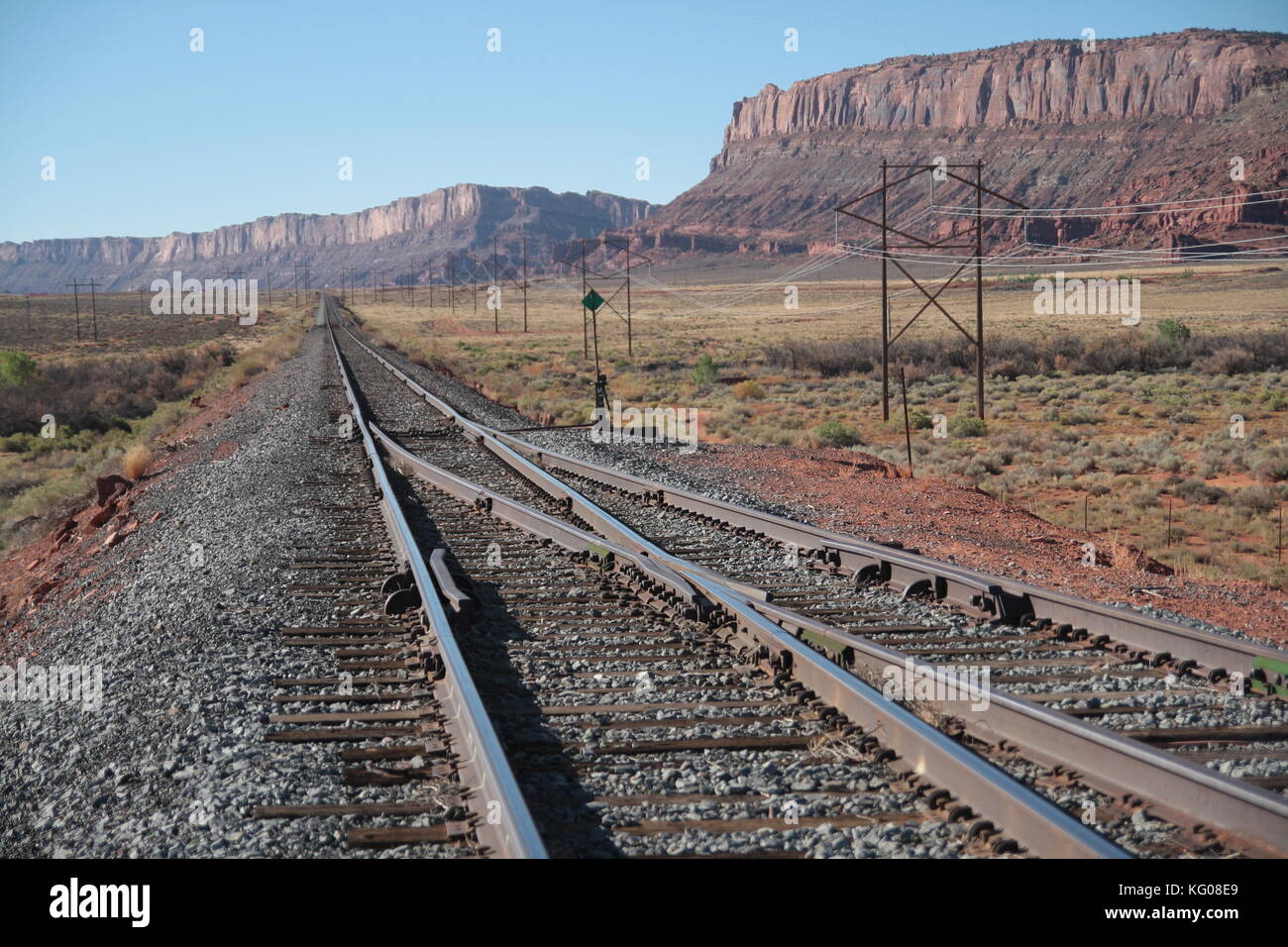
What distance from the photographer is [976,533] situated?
448 inches

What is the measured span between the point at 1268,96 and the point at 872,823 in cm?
20980

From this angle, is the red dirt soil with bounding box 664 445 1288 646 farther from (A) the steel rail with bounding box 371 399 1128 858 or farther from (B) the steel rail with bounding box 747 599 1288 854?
(B) the steel rail with bounding box 747 599 1288 854

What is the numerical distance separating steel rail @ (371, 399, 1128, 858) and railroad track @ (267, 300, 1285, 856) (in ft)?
0.04

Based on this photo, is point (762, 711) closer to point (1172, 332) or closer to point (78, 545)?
point (78, 545)

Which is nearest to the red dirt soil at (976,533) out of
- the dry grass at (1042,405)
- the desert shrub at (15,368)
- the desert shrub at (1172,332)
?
the dry grass at (1042,405)

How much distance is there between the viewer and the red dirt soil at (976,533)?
8.44 meters

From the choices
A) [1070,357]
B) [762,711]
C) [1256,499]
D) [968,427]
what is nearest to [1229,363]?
[1070,357]

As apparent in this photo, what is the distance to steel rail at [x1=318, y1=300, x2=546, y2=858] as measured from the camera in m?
3.89

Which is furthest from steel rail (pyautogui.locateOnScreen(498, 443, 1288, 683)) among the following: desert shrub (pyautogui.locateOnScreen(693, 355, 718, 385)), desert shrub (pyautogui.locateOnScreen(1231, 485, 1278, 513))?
desert shrub (pyautogui.locateOnScreen(693, 355, 718, 385))

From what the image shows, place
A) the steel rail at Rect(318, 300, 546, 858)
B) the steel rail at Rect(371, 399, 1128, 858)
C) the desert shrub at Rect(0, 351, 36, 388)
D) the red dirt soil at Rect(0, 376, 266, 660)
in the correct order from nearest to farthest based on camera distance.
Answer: the steel rail at Rect(371, 399, 1128, 858) < the steel rail at Rect(318, 300, 546, 858) < the red dirt soil at Rect(0, 376, 266, 660) < the desert shrub at Rect(0, 351, 36, 388)

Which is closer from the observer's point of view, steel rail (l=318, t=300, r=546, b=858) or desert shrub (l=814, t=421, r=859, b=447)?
steel rail (l=318, t=300, r=546, b=858)

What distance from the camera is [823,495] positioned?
43.8ft

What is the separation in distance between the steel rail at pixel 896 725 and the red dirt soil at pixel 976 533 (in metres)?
2.92

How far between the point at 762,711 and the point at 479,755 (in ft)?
5.21
